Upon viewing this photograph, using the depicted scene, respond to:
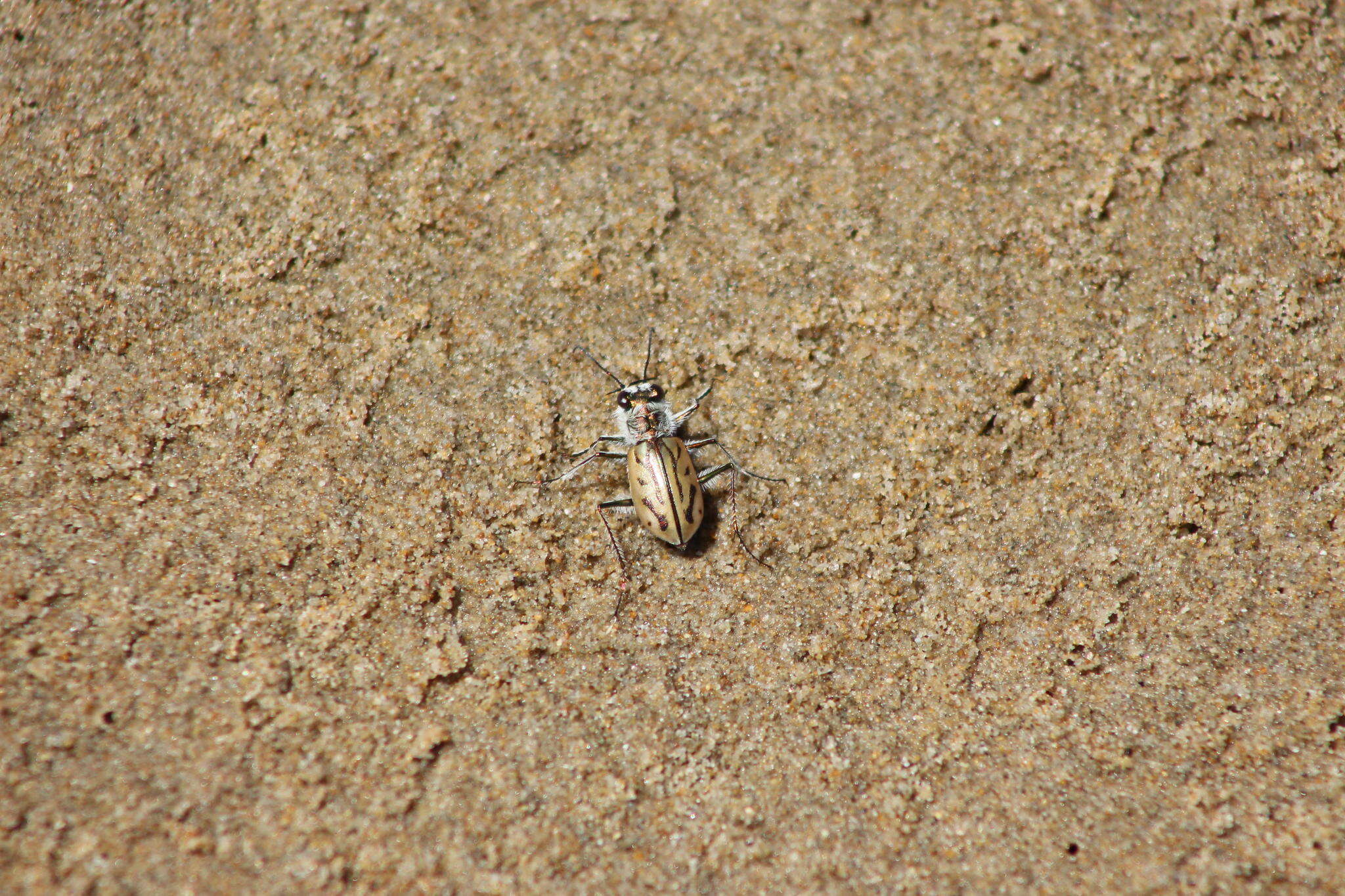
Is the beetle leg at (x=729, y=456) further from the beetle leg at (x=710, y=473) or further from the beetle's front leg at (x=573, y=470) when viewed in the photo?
the beetle's front leg at (x=573, y=470)

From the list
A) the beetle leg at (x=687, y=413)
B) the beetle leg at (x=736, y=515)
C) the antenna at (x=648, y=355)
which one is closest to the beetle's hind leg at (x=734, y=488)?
the beetle leg at (x=736, y=515)

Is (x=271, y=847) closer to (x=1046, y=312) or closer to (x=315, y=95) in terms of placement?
(x=315, y=95)

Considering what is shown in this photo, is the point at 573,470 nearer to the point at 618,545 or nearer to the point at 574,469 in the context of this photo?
the point at 574,469

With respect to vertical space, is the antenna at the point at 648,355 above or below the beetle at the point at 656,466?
above

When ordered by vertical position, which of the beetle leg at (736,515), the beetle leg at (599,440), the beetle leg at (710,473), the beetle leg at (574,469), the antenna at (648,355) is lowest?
Answer: the beetle leg at (736,515)

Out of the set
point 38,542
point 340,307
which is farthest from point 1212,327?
point 38,542

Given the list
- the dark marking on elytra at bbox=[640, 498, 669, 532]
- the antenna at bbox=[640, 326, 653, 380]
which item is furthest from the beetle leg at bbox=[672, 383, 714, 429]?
the dark marking on elytra at bbox=[640, 498, 669, 532]

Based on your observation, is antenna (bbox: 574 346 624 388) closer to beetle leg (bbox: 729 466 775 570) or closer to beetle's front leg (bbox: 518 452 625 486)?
beetle's front leg (bbox: 518 452 625 486)
